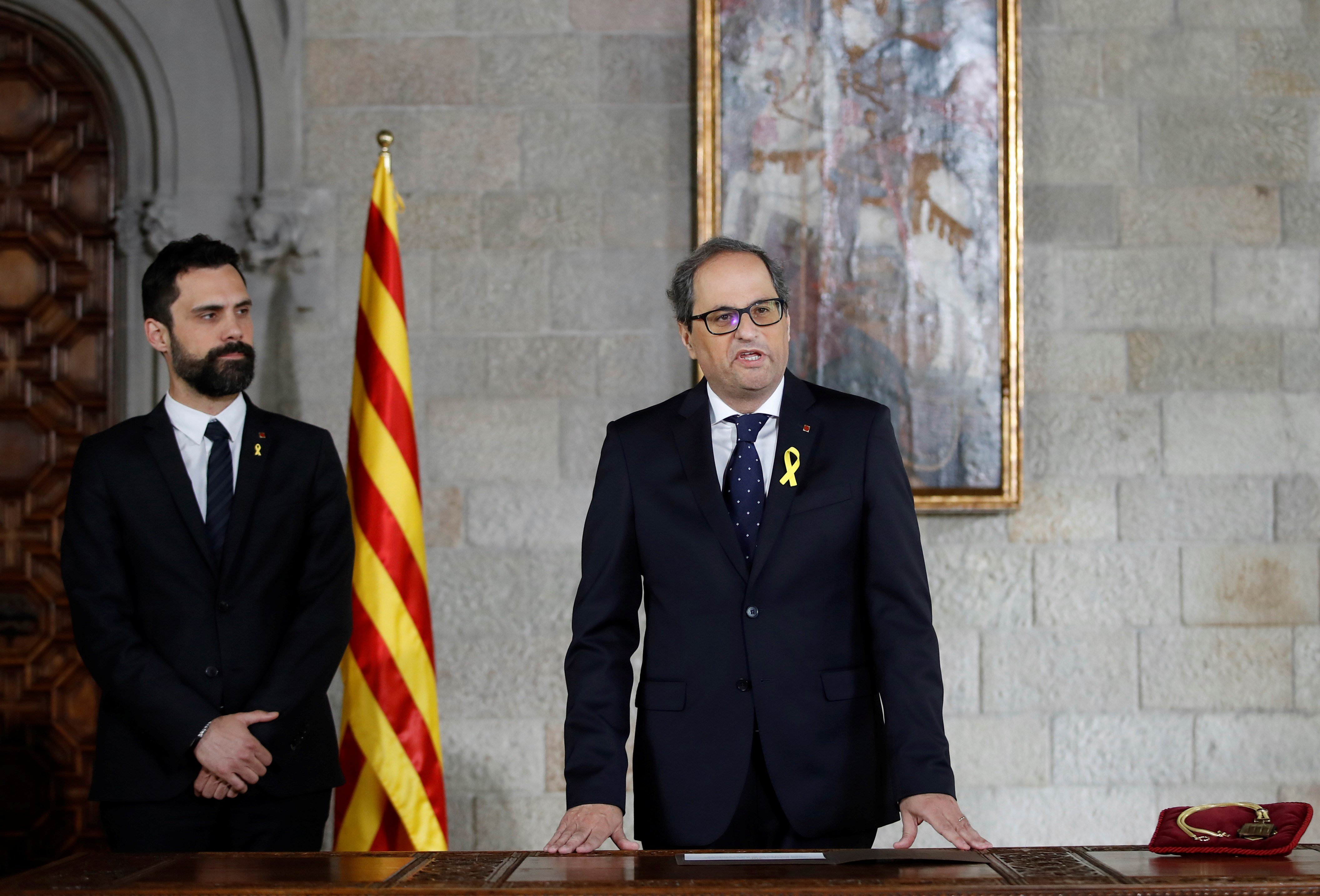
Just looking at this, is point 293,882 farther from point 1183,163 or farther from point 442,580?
point 1183,163

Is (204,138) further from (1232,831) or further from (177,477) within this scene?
(1232,831)

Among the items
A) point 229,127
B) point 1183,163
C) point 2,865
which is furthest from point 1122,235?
point 2,865

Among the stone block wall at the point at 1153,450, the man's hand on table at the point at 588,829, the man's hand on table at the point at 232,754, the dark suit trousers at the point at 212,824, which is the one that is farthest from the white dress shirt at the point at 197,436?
the stone block wall at the point at 1153,450

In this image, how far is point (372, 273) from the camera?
137 inches

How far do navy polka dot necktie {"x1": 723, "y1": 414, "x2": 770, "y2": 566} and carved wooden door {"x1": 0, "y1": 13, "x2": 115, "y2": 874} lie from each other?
8.70ft

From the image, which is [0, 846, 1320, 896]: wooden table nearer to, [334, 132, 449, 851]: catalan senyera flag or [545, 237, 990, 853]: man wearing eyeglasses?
[545, 237, 990, 853]: man wearing eyeglasses

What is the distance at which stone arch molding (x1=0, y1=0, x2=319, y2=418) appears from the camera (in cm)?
383

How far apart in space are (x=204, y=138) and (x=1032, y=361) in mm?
2782

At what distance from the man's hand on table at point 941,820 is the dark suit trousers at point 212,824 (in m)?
1.18

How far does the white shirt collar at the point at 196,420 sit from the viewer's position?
8.38ft

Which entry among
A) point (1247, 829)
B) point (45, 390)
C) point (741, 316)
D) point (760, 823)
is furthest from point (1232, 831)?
point (45, 390)

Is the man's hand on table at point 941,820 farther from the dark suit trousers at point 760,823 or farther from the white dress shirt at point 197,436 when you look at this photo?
the white dress shirt at point 197,436

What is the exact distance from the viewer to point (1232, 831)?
178 cm

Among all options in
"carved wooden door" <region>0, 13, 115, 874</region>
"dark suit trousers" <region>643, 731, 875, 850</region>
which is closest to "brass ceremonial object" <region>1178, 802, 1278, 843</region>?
"dark suit trousers" <region>643, 731, 875, 850</region>
